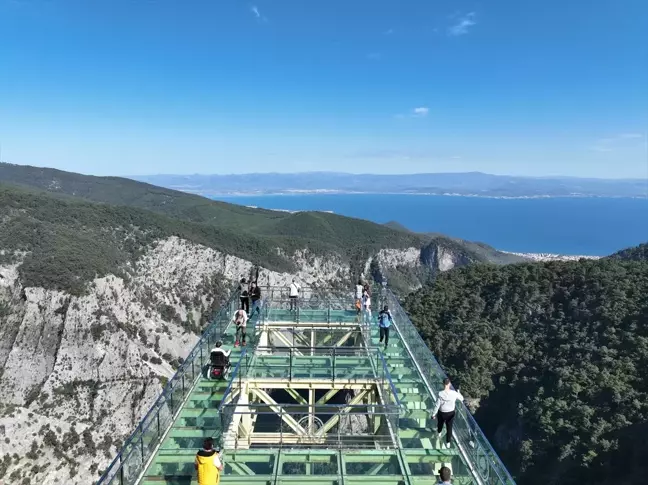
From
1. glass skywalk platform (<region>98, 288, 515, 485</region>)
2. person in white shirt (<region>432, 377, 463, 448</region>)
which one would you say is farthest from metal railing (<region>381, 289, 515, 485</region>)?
person in white shirt (<region>432, 377, 463, 448</region>)

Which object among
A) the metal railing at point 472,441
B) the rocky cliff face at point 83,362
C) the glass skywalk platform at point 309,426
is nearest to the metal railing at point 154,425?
the glass skywalk platform at point 309,426

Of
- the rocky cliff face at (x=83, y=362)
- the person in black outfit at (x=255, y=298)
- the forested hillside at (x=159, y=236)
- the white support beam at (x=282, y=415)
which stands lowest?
the rocky cliff face at (x=83, y=362)

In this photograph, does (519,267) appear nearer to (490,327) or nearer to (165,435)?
(490,327)

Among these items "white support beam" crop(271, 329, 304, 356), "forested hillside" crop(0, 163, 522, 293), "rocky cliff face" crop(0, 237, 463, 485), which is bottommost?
"rocky cliff face" crop(0, 237, 463, 485)

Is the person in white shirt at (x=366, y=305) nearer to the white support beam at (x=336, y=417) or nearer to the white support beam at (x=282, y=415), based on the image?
the white support beam at (x=336, y=417)

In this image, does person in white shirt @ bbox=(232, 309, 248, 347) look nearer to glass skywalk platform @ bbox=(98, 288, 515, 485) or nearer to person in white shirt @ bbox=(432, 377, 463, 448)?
glass skywalk platform @ bbox=(98, 288, 515, 485)

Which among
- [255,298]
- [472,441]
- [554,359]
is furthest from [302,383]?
[554,359]
